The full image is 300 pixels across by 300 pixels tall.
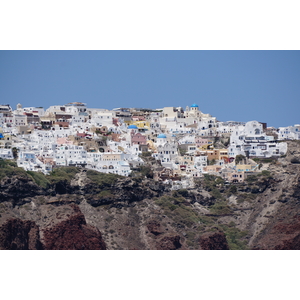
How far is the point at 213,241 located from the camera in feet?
146

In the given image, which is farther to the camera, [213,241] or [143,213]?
[143,213]

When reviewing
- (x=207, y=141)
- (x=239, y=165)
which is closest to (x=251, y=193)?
(x=239, y=165)

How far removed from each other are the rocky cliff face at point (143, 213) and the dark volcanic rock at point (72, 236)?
50 millimetres

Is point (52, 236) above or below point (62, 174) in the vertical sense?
below

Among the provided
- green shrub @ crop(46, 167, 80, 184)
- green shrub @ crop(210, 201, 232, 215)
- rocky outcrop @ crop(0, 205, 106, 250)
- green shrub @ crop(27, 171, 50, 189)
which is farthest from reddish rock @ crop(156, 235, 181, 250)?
green shrub @ crop(27, 171, 50, 189)

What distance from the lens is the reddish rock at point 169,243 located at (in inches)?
1714

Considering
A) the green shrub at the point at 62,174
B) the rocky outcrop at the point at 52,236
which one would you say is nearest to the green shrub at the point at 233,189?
the green shrub at the point at 62,174

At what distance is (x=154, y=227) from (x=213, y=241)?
3409 mm

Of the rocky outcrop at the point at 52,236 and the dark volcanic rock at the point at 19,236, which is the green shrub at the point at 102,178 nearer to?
the rocky outcrop at the point at 52,236

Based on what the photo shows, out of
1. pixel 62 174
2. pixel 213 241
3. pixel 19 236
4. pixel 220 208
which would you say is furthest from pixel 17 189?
pixel 220 208

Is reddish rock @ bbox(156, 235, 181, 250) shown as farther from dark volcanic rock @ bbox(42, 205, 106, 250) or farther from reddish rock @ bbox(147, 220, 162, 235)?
dark volcanic rock @ bbox(42, 205, 106, 250)

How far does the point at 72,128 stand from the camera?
61.9 meters

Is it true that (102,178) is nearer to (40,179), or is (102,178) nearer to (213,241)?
(40,179)

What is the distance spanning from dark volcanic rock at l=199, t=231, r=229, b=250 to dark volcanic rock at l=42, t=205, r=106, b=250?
5.60 meters
